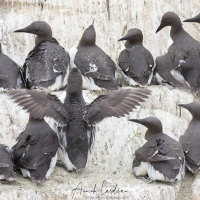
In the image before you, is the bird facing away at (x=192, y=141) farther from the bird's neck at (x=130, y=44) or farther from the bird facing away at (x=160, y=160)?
the bird's neck at (x=130, y=44)

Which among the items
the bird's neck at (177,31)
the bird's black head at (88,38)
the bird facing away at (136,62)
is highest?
the bird's black head at (88,38)

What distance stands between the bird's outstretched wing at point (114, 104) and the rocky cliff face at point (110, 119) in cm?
88

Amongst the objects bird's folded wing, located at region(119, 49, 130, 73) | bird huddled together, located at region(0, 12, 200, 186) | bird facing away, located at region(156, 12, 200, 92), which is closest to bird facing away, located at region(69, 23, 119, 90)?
bird huddled together, located at region(0, 12, 200, 186)

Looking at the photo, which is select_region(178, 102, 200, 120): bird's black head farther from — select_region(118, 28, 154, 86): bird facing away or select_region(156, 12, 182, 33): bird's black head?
select_region(156, 12, 182, 33): bird's black head

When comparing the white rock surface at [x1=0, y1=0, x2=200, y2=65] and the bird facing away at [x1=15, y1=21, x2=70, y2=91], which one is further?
the white rock surface at [x1=0, y1=0, x2=200, y2=65]

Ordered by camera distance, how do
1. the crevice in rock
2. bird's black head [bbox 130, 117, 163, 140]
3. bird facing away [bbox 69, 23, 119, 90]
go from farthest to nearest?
bird facing away [bbox 69, 23, 119, 90], bird's black head [bbox 130, 117, 163, 140], the crevice in rock

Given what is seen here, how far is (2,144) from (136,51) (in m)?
3.70

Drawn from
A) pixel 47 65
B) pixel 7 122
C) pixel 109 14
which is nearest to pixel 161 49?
pixel 109 14

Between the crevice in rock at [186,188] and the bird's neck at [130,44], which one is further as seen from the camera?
the bird's neck at [130,44]

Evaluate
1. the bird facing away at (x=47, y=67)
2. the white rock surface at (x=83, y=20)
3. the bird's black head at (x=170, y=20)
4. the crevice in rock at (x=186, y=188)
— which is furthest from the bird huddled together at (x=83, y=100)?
the white rock surface at (x=83, y=20)

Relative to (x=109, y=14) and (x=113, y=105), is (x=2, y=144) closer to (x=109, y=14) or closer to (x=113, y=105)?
(x=113, y=105)

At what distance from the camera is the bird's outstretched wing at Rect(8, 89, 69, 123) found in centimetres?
1469

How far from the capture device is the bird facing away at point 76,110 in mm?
14836

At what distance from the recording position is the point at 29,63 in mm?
16703
